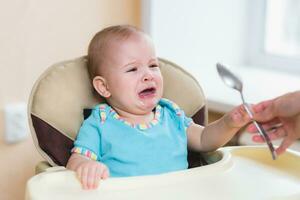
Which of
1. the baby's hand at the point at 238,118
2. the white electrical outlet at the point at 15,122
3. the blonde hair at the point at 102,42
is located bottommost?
the white electrical outlet at the point at 15,122

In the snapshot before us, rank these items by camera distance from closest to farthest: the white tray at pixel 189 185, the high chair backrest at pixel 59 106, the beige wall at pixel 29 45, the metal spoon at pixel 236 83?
the white tray at pixel 189 185 < the metal spoon at pixel 236 83 < the high chair backrest at pixel 59 106 < the beige wall at pixel 29 45

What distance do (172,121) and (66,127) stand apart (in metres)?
0.25

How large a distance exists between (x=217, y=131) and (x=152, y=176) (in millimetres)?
248

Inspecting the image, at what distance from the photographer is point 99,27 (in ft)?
6.33

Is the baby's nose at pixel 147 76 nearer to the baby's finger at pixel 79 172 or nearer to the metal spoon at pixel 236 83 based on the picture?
the metal spoon at pixel 236 83

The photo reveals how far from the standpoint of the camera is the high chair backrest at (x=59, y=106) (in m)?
1.29

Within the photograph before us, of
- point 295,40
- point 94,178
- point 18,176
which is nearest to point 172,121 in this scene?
point 94,178

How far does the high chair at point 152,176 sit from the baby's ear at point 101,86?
3 cm

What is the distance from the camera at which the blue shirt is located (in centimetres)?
128

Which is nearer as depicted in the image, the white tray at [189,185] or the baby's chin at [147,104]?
the white tray at [189,185]

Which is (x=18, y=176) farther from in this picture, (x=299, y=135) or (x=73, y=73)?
(x=299, y=135)

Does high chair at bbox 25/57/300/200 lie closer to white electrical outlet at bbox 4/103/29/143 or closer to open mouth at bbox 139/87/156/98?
open mouth at bbox 139/87/156/98

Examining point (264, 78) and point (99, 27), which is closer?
point (99, 27)

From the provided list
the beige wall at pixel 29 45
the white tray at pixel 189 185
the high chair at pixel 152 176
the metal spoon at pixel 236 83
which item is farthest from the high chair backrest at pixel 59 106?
the beige wall at pixel 29 45
